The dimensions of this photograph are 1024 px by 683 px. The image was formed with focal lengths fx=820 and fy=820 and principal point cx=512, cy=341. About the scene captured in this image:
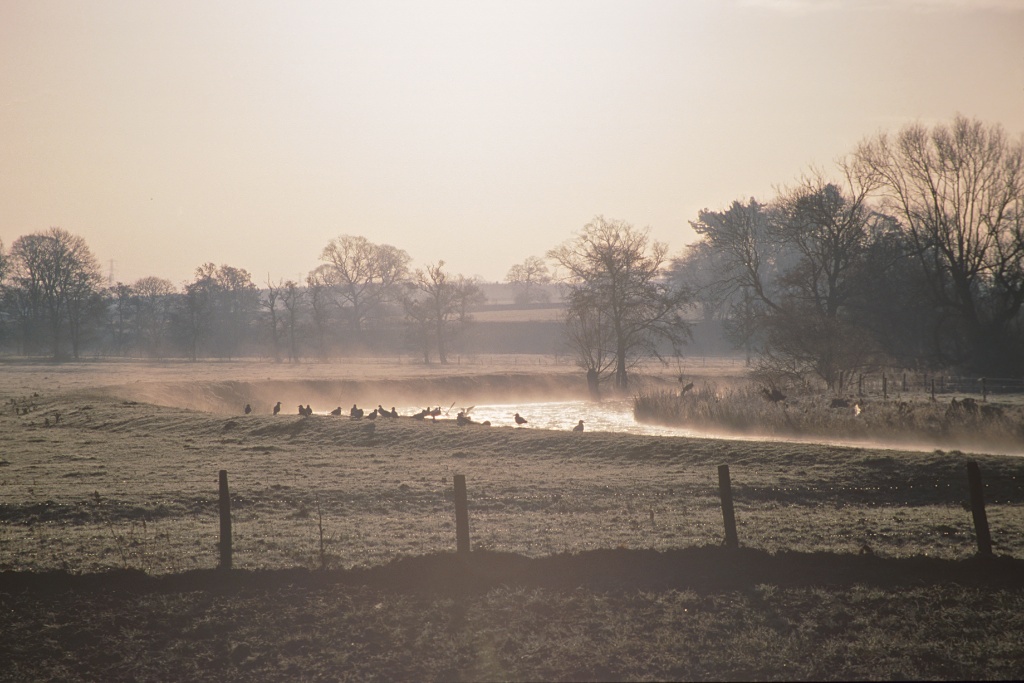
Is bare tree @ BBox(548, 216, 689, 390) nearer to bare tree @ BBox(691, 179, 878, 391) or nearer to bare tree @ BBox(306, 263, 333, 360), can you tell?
bare tree @ BBox(691, 179, 878, 391)

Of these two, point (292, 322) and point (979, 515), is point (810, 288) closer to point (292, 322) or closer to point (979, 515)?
point (979, 515)

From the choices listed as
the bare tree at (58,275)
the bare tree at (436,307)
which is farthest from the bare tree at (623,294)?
the bare tree at (58,275)

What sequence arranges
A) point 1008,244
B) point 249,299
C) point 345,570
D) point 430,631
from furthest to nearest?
point 249,299 < point 1008,244 < point 345,570 < point 430,631

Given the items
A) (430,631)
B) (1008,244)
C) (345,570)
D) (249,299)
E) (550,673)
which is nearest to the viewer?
(550,673)

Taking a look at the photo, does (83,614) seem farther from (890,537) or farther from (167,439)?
(167,439)

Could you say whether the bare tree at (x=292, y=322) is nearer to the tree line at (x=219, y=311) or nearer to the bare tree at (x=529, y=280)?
the tree line at (x=219, y=311)

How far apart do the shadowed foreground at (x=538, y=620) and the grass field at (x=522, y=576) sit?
3cm

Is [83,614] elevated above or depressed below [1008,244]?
below

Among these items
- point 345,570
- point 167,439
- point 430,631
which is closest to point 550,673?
point 430,631

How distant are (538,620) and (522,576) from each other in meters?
1.48

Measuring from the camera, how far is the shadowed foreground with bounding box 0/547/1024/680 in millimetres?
9047

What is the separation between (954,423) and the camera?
29500mm

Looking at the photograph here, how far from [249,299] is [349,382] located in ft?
210

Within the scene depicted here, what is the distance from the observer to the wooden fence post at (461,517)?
1195 centimetres
